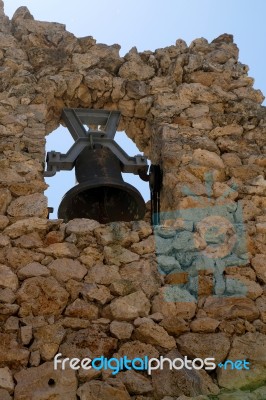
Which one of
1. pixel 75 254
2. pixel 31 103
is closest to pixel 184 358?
pixel 75 254

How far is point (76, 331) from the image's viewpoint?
364cm

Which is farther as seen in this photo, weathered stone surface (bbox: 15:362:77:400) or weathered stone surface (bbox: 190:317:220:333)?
weathered stone surface (bbox: 190:317:220:333)

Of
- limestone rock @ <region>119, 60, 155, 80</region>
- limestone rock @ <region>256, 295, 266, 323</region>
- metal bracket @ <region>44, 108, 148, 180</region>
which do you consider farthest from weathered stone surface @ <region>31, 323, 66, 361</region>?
limestone rock @ <region>119, 60, 155, 80</region>

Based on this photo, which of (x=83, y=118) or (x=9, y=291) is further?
(x=83, y=118)

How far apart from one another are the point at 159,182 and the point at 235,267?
1111 millimetres

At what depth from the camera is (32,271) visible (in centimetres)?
392

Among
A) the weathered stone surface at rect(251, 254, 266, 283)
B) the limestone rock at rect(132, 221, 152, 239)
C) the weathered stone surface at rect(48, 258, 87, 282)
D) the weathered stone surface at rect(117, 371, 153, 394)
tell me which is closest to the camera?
the weathered stone surface at rect(117, 371, 153, 394)

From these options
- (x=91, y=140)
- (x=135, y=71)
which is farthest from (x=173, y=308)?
(x=135, y=71)

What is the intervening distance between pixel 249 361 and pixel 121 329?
2.40ft

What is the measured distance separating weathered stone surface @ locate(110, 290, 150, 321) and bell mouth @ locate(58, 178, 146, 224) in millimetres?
1017

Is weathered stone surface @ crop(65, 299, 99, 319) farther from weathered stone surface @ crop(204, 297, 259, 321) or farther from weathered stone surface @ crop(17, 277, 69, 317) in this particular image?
weathered stone surface @ crop(204, 297, 259, 321)

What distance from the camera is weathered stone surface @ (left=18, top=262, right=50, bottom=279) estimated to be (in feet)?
12.8

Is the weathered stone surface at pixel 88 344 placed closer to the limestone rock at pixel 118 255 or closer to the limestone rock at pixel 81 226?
the limestone rock at pixel 118 255

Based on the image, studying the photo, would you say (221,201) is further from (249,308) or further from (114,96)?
(114,96)
